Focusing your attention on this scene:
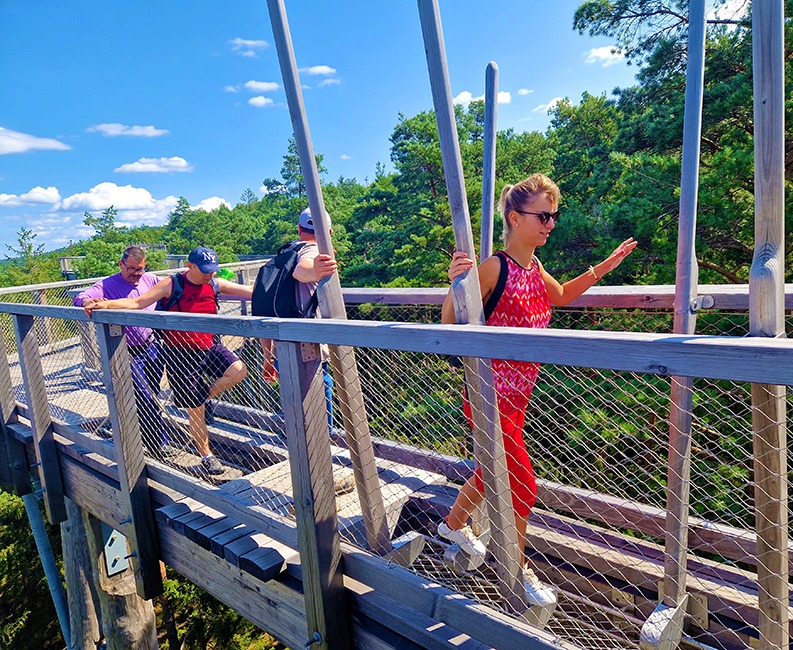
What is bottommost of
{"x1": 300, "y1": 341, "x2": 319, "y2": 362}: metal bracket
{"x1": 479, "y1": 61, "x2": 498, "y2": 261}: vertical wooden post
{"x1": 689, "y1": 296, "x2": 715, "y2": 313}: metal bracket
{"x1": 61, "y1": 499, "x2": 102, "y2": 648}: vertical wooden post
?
{"x1": 61, "y1": 499, "x2": 102, "y2": 648}: vertical wooden post

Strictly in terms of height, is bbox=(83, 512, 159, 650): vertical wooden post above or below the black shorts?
below

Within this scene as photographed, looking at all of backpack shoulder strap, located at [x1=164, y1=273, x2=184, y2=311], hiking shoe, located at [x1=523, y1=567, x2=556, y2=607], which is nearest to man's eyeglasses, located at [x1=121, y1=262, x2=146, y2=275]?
backpack shoulder strap, located at [x1=164, y1=273, x2=184, y2=311]

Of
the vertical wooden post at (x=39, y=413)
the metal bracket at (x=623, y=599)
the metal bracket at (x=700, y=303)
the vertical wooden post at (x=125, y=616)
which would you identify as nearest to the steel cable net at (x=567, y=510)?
the metal bracket at (x=623, y=599)

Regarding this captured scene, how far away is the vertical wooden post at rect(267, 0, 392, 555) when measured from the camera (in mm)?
1904

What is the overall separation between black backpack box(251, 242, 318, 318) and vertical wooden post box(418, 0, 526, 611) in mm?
1189

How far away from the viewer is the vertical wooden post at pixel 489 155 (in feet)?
7.39

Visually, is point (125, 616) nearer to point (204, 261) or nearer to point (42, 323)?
point (204, 261)

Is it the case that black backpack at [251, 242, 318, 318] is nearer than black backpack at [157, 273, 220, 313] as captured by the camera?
Yes

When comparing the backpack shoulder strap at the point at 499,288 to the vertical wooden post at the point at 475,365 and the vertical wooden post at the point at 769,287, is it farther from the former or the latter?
the vertical wooden post at the point at 769,287

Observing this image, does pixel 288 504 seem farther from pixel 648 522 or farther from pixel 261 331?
pixel 648 522

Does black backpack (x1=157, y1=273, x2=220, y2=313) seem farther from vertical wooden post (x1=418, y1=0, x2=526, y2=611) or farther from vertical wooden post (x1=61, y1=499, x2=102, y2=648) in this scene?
vertical wooden post (x1=61, y1=499, x2=102, y2=648)

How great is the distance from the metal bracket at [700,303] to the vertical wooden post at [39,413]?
395 centimetres

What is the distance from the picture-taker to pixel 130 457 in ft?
9.80

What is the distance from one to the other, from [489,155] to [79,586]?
5.54 meters
